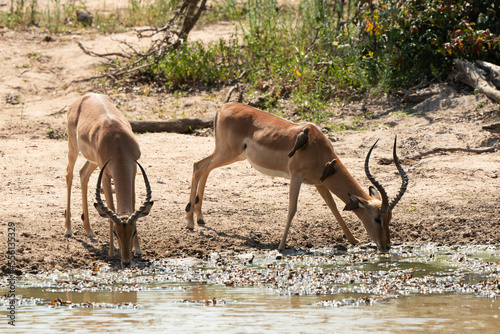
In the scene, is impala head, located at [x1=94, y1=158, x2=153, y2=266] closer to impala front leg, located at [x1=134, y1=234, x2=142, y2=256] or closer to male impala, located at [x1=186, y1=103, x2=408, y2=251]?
impala front leg, located at [x1=134, y1=234, x2=142, y2=256]

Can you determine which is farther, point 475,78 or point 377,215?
point 475,78

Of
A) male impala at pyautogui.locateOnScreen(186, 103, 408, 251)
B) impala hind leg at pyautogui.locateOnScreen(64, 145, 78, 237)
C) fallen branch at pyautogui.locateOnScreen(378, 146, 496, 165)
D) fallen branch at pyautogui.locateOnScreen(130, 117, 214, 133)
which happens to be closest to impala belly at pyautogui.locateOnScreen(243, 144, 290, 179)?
male impala at pyautogui.locateOnScreen(186, 103, 408, 251)

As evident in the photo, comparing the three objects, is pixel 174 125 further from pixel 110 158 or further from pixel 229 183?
pixel 110 158

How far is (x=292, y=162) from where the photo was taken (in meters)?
8.56

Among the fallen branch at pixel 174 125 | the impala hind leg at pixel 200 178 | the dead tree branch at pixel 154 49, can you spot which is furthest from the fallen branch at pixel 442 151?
the dead tree branch at pixel 154 49

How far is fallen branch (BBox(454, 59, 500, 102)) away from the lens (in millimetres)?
12172

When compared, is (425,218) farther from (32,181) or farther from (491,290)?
(32,181)

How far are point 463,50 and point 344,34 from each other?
2.92 m

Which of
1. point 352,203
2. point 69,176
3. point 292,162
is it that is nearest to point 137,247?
point 69,176

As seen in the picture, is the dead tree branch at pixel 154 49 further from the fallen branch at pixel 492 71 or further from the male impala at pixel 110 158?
the fallen branch at pixel 492 71

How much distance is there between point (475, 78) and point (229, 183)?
5111 millimetres

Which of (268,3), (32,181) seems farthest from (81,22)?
(32,181)

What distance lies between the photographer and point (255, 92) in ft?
48.0

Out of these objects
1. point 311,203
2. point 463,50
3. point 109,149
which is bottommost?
point 311,203
